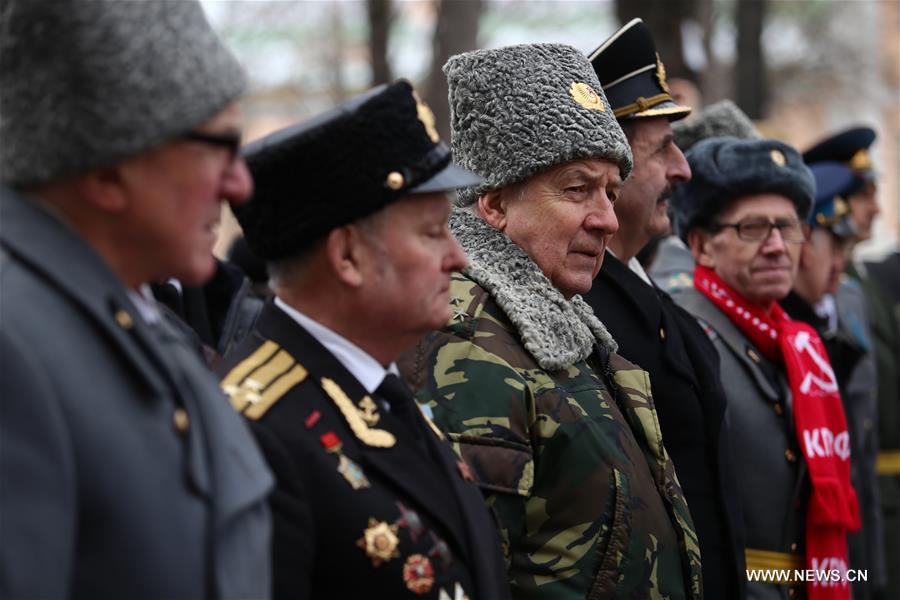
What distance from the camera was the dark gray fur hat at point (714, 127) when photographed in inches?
230

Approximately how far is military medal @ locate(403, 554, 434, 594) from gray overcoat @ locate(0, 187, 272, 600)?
15.1 inches

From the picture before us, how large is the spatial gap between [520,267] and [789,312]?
262 cm

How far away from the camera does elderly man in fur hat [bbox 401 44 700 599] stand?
→ 325cm

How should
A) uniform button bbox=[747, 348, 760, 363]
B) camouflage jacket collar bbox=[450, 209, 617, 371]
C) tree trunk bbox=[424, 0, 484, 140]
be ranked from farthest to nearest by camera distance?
1. tree trunk bbox=[424, 0, 484, 140]
2. uniform button bbox=[747, 348, 760, 363]
3. camouflage jacket collar bbox=[450, 209, 617, 371]

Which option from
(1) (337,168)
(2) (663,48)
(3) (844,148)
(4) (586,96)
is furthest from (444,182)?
(2) (663,48)

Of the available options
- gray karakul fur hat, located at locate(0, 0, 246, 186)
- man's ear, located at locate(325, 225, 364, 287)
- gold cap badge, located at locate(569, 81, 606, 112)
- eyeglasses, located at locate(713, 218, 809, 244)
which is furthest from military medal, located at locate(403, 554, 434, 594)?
eyeglasses, located at locate(713, 218, 809, 244)

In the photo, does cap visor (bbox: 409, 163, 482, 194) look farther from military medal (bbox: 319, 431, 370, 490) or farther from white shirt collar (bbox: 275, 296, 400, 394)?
military medal (bbox: 319, 431, 370, 490)

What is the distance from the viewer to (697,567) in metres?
3.61

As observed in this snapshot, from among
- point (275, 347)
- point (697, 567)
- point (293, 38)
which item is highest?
point (275, 347)

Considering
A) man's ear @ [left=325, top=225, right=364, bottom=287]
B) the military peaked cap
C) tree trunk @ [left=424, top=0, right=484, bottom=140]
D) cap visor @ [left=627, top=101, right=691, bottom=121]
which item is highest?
man's ear @ [left=325, top=225, right=364, bottom=287]

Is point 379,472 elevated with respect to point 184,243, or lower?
lower

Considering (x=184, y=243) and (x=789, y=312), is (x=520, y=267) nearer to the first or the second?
(x=184, y=243)

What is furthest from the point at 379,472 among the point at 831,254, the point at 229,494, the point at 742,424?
the point at 831,254

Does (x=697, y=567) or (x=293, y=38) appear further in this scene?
(x=293, y=38)
